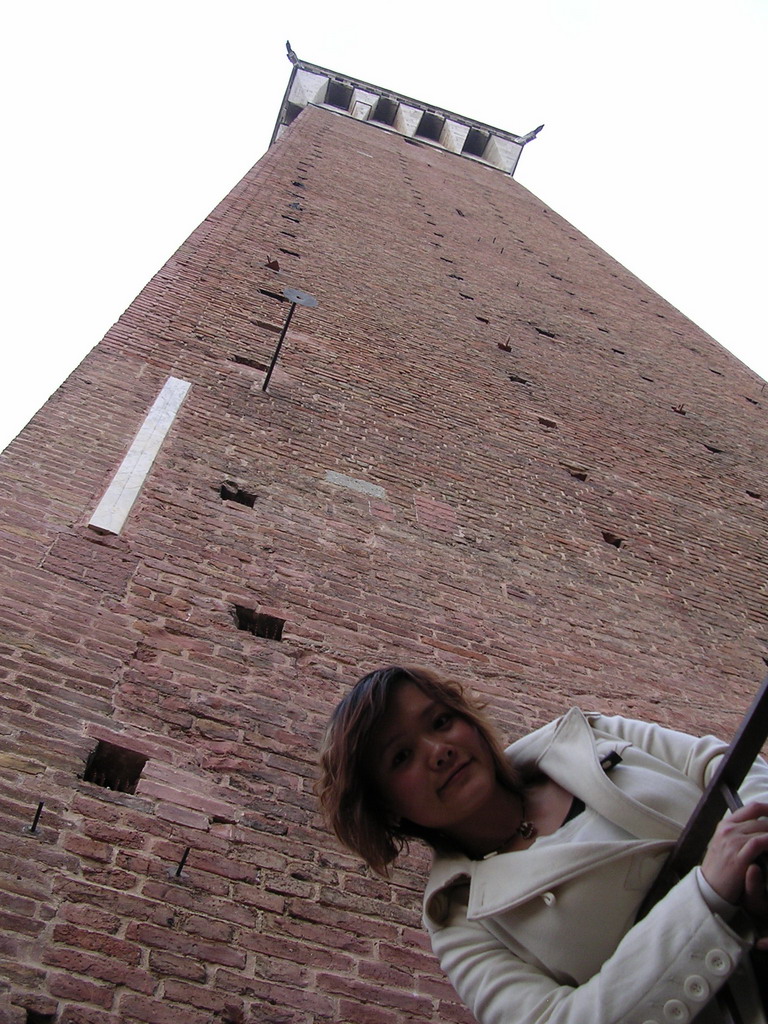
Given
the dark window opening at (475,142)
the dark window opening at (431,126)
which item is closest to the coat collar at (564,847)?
the dark window opening at (431,126)

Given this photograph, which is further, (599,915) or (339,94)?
(339,94)

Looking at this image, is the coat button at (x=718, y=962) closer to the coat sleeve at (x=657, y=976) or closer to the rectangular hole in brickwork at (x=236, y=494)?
the coat sleeve at (x=657, y=976)

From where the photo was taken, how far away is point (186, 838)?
231 centimetres

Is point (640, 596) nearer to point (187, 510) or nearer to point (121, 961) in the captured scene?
point (187, 510)

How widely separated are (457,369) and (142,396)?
2.81 m

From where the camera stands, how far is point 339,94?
1941 centimetres

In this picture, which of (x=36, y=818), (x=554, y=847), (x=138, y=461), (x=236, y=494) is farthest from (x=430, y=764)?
(x=138, y=461)

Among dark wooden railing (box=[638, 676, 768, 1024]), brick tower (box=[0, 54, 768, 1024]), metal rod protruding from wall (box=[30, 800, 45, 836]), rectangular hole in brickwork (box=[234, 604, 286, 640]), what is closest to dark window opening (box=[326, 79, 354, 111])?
brick tower (box=[0, 54, 768, 1024])

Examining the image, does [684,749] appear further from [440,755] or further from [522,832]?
[440,755]

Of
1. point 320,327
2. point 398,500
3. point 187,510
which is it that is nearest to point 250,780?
point 187,510

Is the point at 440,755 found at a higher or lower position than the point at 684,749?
lower

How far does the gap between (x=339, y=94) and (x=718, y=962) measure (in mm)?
21497

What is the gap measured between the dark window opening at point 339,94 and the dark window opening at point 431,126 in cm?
190

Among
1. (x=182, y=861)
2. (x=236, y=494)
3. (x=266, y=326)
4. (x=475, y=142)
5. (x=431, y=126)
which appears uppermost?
(x=475, y=142)
